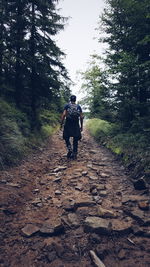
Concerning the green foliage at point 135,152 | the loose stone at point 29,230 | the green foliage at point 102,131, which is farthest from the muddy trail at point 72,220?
the green foliage at point 102,131

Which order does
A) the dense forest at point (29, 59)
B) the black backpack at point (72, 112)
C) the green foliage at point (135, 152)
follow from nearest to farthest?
the green foliage at point (135, 152) → the black backpack at point (72, 112) → the dense forest at point (29, 59)

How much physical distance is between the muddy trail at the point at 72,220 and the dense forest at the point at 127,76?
2694 mm

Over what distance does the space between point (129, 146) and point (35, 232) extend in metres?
5.79

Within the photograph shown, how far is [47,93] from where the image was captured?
12586 millimetres

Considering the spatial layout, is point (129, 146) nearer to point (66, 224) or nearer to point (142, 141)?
point (142, 141)

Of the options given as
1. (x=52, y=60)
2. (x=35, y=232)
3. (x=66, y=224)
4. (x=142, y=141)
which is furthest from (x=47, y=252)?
(x=52, y=60)

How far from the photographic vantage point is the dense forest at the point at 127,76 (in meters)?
8.19

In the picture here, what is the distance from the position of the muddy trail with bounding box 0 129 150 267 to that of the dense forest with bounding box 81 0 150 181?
2.69 meters

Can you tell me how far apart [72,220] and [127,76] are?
7699mm

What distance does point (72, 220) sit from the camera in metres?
3.33

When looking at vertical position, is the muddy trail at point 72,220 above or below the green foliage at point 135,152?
below

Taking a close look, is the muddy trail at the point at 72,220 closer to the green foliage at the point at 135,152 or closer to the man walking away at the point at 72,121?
the green foliage at the point at 135,152

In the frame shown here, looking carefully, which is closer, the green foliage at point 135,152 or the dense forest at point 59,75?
the green foliage at point 135,152

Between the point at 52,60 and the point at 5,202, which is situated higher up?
the point at 52,60
